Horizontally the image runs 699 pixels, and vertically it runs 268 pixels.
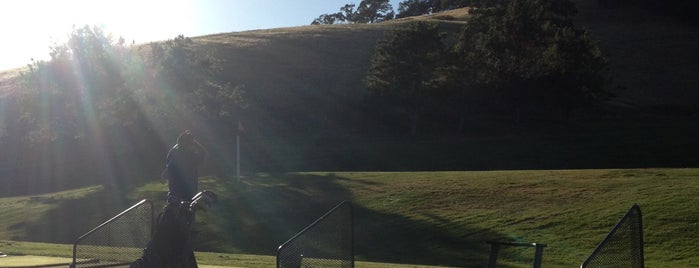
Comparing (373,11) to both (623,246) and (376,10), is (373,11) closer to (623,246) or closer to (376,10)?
(376,10)

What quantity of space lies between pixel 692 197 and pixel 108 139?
93.7 ft

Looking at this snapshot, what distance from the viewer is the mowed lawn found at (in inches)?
875

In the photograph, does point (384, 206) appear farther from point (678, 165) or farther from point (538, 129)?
point (538, 129)

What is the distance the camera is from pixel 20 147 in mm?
52812

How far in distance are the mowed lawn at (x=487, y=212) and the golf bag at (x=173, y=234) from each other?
760 cm

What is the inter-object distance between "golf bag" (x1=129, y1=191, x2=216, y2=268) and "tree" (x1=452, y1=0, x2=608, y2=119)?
4885 centimetres

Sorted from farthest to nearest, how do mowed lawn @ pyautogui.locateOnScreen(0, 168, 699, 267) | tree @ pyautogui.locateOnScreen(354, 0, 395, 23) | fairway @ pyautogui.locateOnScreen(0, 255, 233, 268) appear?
tree @ pyautogui.locateOnScreen(354, 0, 395, 23) → mowed lawn @ pyautogui.locateOnScreen(0, 168, 699, 267) → fairway @ pyautogui.locateOnScreen(0, 255, 233, 268)

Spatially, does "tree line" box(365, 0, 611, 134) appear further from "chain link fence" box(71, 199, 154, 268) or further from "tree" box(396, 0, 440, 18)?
"tree" box(396, 0, 440, 18)

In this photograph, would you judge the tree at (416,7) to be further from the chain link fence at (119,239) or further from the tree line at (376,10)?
the chain link fence at (119,239)

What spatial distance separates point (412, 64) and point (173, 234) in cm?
5035

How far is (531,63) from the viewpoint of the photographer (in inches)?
2336

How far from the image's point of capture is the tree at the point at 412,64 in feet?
200

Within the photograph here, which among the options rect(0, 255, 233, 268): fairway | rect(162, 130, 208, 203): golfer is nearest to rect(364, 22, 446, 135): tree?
rect(0, 255, 233, 268): fairway

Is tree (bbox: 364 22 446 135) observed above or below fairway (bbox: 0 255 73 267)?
below
